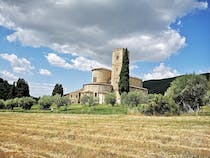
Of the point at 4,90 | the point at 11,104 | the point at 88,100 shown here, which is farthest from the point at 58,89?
the point at 11,104

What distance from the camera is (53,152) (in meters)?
17.7

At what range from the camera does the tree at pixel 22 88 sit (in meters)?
120

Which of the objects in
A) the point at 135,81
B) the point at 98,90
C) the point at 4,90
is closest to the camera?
the point at 98,90

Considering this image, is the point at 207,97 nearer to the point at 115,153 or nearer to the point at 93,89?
the point at 115,153

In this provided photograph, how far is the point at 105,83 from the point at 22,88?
108 feet

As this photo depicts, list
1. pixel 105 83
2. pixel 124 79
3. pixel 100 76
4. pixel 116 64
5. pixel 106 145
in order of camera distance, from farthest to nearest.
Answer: pixel 100 76, pixel 105 83, pixel 116 64, pixel 124 79, pixel 106 145

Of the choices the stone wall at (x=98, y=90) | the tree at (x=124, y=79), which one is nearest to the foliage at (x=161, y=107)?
the tree at (x=124, y=79)

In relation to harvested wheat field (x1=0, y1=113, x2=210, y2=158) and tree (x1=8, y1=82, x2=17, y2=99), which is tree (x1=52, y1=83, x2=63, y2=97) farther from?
harvested wheat field (x1=0, y1=113, x2=210, y2=158)

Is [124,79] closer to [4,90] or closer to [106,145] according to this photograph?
[4,90]

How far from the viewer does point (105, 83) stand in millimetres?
123938

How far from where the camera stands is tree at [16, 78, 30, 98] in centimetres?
11990

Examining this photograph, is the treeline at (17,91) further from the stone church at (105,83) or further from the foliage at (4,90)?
the stone church at (105,83)

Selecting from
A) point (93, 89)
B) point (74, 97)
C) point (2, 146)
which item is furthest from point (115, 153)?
point (74, 97)

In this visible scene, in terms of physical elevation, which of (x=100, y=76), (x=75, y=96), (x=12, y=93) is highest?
(x=100, y=76)
